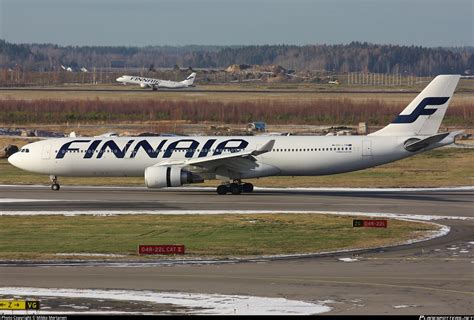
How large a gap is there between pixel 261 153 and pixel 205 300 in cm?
2592

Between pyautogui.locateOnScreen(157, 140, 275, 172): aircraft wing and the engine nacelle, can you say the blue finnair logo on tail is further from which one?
the engine nacelle

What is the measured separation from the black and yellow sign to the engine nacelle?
25.1m

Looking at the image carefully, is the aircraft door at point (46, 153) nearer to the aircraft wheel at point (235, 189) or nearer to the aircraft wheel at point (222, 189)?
the aircraft wheel at point (222, 189)

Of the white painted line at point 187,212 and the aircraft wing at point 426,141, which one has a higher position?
the aircraft wing at point 426,141

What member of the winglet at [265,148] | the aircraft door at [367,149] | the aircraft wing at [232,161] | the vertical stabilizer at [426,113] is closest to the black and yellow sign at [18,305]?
the aircraft wing at [232,161]

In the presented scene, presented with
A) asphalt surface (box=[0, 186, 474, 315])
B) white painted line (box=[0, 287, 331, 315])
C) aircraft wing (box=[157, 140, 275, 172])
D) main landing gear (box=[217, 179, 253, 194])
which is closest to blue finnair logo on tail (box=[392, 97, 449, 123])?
aircraft wing (box=[157, 140, 275, 172])

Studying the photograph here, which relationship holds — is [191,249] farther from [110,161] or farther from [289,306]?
[110,161]

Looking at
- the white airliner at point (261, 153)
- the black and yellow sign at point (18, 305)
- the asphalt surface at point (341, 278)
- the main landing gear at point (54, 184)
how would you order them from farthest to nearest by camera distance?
the main landing gear at point (54, 184), the white airliner at point (261, 153), the asphalt surface at point (341, 278), the black and yellow sign at point (18, 305)

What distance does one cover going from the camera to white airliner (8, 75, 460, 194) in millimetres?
51031

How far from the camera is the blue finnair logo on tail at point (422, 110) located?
51406 mm

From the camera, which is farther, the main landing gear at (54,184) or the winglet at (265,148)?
the main landing gear at (54,184)

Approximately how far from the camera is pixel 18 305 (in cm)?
2470

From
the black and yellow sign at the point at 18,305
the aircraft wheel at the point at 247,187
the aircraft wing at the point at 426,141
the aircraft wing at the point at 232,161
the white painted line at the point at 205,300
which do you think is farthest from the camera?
the aircraft wheel at the point at 247,187

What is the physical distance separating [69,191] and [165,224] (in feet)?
48.8
